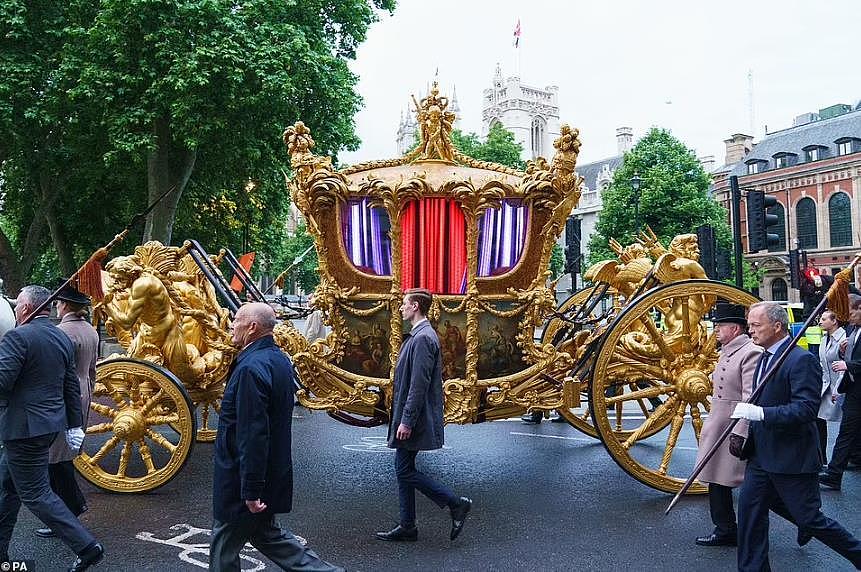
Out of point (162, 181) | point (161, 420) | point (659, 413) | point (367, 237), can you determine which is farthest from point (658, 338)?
point (162, 181)

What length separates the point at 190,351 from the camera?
6359mm

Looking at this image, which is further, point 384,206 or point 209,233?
point 209,233

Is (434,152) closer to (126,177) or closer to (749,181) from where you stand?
(126,177)

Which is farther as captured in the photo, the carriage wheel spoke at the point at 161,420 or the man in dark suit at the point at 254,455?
the carriage wheel spoke at the point at 161,420

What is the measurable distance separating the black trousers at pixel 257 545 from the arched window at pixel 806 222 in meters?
43.5

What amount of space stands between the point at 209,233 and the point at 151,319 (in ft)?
49.0

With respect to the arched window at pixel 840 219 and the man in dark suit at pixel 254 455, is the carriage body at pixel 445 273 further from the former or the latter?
the arched window at pixel 840 219

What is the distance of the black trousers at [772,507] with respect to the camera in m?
3.63

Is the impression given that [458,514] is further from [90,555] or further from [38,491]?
[38,491]

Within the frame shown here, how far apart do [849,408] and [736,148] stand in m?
46.8

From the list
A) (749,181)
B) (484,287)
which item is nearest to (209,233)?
(484,287)

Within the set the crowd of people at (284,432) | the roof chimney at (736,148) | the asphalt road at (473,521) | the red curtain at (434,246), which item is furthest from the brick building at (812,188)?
the crowd of people at (284,432)

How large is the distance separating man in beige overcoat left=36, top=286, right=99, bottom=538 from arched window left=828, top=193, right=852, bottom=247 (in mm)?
42264

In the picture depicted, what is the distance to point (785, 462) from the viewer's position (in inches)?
145
